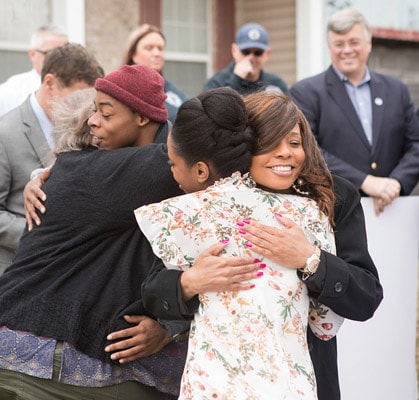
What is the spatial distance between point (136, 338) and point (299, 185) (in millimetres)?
764

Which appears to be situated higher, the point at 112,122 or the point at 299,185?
the point at 112,122

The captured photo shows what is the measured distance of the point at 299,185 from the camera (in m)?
2.88

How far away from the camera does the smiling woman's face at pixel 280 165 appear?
2781mm

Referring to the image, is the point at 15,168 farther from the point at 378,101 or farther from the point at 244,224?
the point at 378,101

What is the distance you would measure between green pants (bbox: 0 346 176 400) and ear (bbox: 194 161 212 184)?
0.80 meters

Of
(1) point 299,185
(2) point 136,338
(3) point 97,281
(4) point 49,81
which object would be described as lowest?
(2) point 136,338

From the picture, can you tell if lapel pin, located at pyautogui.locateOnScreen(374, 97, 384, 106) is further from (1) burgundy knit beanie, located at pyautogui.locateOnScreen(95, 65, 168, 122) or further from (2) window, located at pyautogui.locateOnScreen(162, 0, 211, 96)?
(2) window, located at pyautogui.locateOnScreen(162, 0, 211, 96)

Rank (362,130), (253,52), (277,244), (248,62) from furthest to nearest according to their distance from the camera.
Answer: (253,52)
(248,62)
(362,130)
(277,244)

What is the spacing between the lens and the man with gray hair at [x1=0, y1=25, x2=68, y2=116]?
608 cm

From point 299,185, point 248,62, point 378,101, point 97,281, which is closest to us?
point 299,185

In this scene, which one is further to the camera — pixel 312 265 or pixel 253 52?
pixel 253 52

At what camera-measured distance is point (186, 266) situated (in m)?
2.84

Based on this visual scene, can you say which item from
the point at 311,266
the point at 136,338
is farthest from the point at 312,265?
the point at 136,338

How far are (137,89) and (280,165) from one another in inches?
25.6
